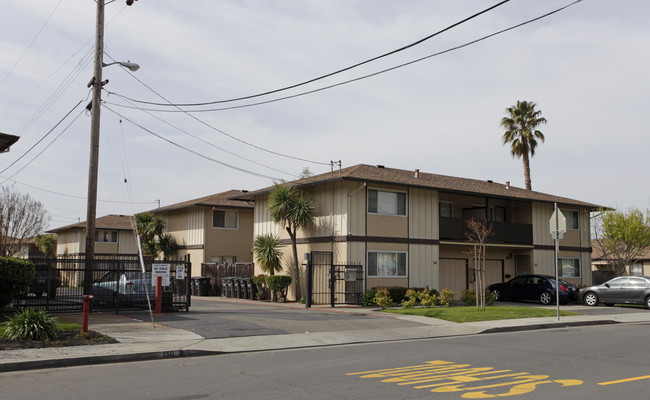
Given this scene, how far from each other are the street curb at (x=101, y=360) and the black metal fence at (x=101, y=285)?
546 cm

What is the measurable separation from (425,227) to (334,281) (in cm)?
602

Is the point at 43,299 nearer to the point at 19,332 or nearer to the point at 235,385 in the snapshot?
the point at 19,332

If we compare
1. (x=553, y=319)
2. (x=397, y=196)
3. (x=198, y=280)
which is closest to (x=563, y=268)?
(x=397, y=196)

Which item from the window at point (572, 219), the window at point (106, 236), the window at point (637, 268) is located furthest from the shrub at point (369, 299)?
the window at point (637, 268)

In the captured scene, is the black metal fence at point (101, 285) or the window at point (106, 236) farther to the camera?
the window at point (106, 236)

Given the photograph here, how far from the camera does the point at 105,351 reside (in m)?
11.2

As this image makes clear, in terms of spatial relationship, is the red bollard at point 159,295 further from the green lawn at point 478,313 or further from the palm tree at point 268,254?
the palm tree at point 268,254

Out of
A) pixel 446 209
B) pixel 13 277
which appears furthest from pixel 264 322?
pixel 446 209

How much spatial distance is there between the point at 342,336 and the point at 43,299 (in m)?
8.60

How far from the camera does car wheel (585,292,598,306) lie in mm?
25844

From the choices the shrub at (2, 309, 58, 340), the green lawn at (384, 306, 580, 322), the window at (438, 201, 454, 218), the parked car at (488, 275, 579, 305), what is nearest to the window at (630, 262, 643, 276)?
the parked car at (488, 275, 579, 305)

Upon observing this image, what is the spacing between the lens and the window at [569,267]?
106 feet

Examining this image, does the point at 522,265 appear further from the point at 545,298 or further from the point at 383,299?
the point at 383,299

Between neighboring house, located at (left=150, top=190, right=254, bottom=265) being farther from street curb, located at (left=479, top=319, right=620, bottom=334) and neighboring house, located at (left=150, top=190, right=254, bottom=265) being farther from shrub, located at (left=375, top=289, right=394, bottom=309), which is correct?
street curb, located at (left=479, top=319, right=620, bottom=334)
